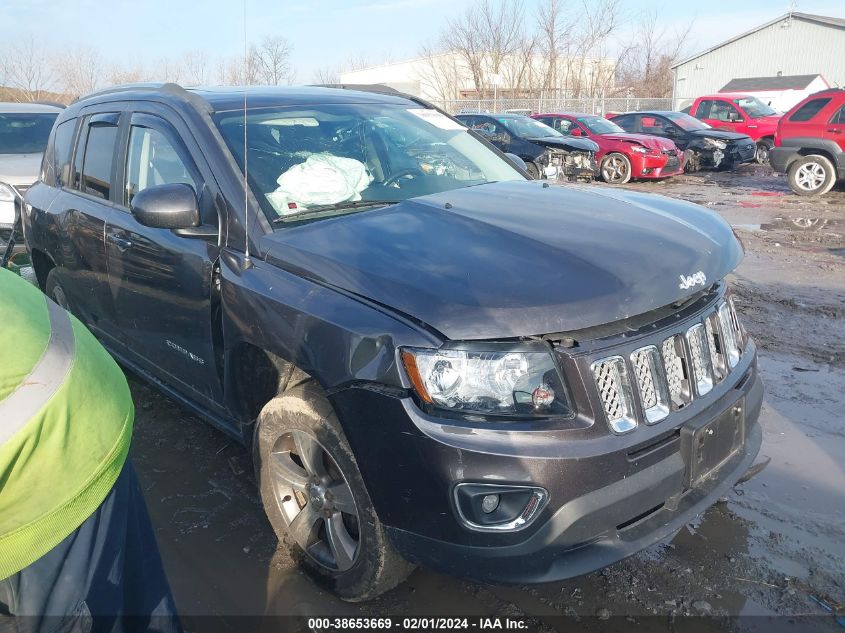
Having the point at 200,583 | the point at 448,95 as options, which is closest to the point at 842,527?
the point at 200,583

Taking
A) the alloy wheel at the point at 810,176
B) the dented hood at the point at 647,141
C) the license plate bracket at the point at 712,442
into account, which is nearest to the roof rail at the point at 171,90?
the license plate bracket at the point at 712,442

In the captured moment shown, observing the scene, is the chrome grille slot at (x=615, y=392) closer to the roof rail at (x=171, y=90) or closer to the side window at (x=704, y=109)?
the roof rail at (x=171, y=90)

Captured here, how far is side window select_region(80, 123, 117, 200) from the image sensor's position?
373 cm

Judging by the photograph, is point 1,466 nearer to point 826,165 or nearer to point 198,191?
point 198,191

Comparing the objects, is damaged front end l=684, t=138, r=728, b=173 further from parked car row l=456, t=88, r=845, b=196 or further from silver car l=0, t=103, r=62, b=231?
silver car l=0, t=103, r=62, b=231

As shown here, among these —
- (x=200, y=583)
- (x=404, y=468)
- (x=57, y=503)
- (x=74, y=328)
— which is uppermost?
(x=74, y=328)

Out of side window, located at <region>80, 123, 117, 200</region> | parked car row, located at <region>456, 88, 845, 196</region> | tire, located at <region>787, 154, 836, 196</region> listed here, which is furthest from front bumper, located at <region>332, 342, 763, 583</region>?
tire, located at <region>787, 154, 836, 196</region>

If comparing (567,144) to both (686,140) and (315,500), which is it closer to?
(686,140)

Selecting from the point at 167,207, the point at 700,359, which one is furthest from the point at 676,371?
the point at 167,207

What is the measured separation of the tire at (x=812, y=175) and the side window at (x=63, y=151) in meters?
12.2

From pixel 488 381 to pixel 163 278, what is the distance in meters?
1.79

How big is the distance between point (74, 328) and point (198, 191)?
5.38 feet

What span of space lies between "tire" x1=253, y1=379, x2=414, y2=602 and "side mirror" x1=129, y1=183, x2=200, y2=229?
82cm

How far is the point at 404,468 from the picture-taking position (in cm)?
209
